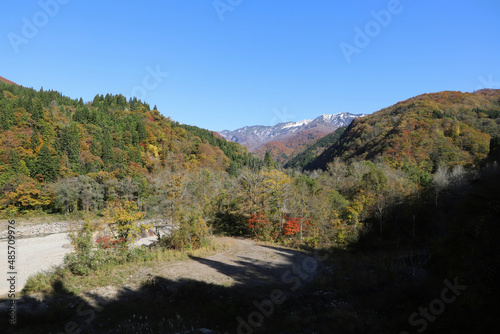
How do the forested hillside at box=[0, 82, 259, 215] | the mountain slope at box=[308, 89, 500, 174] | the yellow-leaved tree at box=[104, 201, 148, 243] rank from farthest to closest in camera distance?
the mountain slope at box=[308, 89, 500, 174], the forested hillside at box=[0, 82, 259, 215], the yellow-leaved tree at box=[104, 201, 148, 243]

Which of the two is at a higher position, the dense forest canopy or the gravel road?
the dense forest canopy

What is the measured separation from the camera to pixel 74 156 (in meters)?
55.5

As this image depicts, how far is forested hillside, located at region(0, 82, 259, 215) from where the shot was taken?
45.1m

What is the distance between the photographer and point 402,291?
8547 mm

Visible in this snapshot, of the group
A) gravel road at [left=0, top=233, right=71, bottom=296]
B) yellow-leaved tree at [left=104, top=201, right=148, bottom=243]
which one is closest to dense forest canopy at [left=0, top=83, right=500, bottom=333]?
yellow-leaved tree at [left=104, top=201, right=148, bottom=243]

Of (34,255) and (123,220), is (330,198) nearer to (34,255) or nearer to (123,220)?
(123,220)

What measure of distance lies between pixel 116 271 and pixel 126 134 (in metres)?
67.8

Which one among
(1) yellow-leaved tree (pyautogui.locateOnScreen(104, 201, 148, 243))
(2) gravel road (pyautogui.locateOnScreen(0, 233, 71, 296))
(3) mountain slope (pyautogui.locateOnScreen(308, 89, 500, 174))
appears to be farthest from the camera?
(3) mountain slope (pyautogui.locateOnScreen(308, 89, 500, 174))

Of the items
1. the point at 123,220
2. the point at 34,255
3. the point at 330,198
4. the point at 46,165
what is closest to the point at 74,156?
the point at 46,165

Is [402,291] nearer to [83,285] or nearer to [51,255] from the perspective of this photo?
[83,285]

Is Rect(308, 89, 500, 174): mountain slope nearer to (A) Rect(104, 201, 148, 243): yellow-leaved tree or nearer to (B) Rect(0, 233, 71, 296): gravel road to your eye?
(A) Rect(104, 201, 148, 243): yellow-leaved tree

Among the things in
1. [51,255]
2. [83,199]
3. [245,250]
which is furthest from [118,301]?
[83,199]

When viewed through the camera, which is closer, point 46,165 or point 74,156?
point 46,165

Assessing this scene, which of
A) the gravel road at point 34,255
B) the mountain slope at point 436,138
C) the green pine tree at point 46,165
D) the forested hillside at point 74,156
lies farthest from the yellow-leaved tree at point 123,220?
the green pine tree at point 46,165
